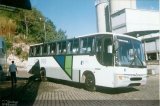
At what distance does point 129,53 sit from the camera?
44.8 ft

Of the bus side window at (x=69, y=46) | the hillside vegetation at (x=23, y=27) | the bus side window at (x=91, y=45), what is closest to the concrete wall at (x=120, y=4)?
the hillside vegetation at (x=23, y=27)

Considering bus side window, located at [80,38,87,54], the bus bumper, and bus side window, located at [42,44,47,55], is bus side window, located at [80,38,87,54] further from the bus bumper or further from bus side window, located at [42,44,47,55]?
bus side window, located at [42,44,47,55]

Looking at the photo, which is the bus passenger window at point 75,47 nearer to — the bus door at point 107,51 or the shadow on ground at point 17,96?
the bus door at point 107,51

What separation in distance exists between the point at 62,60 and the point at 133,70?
601 cm

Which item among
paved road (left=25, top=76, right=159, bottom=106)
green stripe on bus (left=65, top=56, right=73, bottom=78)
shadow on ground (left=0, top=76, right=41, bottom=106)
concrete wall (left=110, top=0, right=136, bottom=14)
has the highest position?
concrete wall (left=110, top=0, right=136, bottom=14)

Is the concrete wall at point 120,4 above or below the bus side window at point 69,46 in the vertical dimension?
above

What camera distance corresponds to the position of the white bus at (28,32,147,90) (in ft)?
43.0

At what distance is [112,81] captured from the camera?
13.0 metres

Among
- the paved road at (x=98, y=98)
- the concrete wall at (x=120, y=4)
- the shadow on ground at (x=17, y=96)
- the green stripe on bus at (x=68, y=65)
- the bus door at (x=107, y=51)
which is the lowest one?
the paved road at (x=98, y=98)

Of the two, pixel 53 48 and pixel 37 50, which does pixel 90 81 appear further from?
pixel 37 50

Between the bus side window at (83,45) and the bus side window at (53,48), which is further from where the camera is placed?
the bus side window at (53,48)

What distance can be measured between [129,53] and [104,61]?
140cm

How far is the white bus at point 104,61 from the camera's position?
13.1 m

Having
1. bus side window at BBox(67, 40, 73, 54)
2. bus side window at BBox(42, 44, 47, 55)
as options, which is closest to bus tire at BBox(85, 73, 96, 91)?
bus side window at BBox(67, 40, 73, 54)
